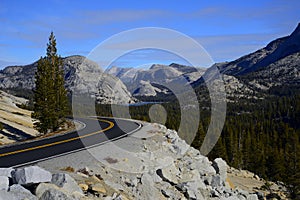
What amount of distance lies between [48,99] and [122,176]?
27.4 m

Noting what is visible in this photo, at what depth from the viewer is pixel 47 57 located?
41.2m

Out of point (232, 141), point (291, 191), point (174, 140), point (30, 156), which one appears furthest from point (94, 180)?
point (232, 141)

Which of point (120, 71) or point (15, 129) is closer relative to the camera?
point (120, 71)

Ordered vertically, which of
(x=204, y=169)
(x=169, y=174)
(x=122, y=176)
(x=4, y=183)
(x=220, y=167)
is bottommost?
(x=220, y=167)

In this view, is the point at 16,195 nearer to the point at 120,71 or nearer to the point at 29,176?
the point at 29,176

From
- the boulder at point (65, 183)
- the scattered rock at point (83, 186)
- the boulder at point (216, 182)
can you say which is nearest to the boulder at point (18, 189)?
the boulder at point (65, 183)

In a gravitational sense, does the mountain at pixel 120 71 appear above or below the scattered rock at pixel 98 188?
above

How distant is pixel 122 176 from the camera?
44.1ft

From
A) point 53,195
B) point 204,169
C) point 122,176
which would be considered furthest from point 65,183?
point 204,169

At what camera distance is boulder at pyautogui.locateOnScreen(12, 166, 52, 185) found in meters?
8.86

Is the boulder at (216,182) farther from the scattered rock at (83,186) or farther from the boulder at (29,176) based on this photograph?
the boulder at (29,176)

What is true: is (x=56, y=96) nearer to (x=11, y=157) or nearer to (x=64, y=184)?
(x=11, y=157)

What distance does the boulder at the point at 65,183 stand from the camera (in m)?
9.35

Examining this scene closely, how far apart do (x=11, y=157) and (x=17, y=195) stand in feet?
28.3
